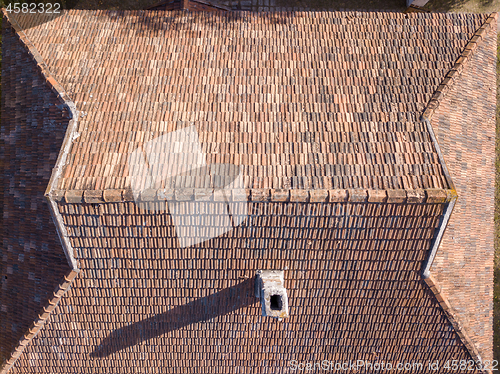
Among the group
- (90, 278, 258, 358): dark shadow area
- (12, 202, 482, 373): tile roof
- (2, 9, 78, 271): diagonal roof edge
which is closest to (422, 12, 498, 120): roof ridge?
(12, 202, 482, 373): tile roof

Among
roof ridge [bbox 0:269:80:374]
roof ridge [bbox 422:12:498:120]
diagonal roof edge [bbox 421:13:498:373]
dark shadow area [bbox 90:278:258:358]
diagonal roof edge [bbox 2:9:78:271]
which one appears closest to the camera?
diagonal roof edge [bbox 2:9:78:271]

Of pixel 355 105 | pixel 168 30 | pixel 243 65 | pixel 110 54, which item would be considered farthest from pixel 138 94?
pixel 355 105

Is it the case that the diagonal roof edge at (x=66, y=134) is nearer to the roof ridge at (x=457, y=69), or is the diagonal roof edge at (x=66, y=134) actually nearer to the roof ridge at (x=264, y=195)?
the roof ridge at (x=264, y=195)

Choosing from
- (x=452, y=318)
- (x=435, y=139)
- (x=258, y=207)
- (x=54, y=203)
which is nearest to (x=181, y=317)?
(x=258, y=207)

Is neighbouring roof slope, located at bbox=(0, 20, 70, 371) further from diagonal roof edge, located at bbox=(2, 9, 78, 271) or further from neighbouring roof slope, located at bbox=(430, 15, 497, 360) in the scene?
neighbouring roof slope, located at bbox=(430, 15, 497, 360)

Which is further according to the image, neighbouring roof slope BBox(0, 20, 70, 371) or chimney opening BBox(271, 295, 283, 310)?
neighbouring roof slope BBox(0, 20, 70, 371)

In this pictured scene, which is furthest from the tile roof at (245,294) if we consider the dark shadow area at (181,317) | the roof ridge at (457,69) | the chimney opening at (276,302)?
the roof ridge at (457,69)

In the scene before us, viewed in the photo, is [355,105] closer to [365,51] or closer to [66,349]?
[365,51]
